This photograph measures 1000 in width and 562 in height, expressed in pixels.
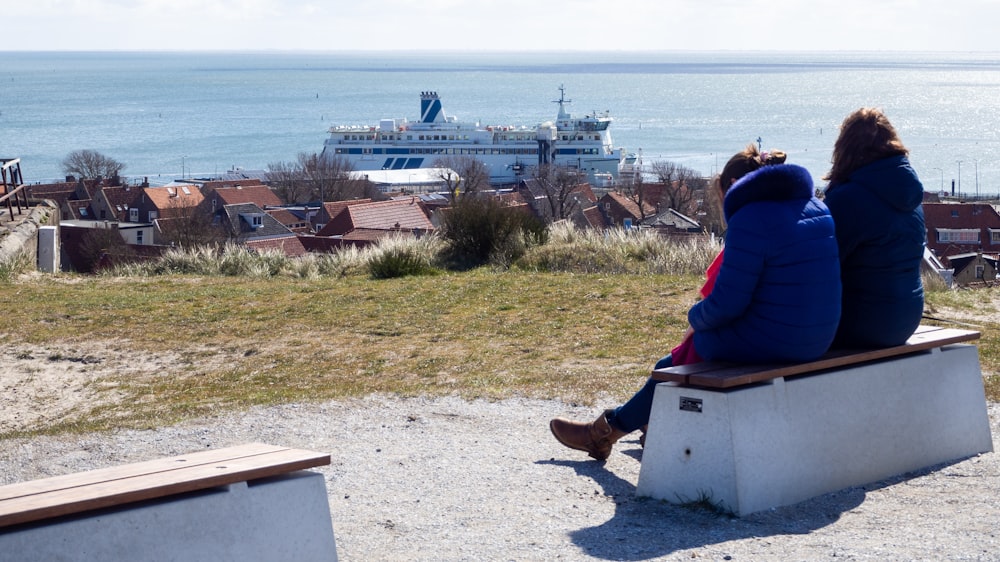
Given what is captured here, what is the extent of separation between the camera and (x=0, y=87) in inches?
7677

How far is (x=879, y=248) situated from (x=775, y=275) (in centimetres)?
55

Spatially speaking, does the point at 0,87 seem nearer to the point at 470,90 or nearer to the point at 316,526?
the point at 470,90

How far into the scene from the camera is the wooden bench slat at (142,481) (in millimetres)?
2459

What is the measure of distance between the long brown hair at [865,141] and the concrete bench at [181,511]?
86.3 inches

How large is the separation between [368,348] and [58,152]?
8698 centimetres

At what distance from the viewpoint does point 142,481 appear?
8.63ft

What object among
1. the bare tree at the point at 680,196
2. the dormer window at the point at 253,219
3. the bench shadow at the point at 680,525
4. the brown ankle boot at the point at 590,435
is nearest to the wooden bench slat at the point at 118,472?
the bench shadow at the point at 680,525

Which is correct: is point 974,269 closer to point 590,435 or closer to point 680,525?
point 590,435

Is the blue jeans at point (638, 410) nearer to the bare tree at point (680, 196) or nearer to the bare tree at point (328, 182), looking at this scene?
the bare tree at point (680, 196)

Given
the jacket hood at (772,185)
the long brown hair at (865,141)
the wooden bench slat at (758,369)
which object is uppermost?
the long brown hair at (865,141)

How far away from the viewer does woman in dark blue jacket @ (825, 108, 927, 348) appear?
12.6ft

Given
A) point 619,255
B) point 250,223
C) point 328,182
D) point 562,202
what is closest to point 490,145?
point 328,182

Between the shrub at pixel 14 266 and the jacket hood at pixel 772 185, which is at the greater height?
Result: the jacket hood at pixel 772 185

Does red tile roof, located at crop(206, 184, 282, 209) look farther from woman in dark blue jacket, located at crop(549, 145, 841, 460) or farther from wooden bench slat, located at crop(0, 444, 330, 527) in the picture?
wooden bench slat, located at crop(0, 444, 330, 527)
